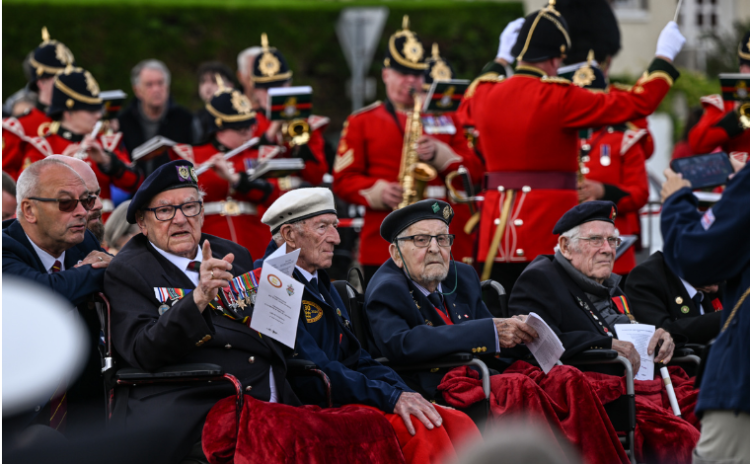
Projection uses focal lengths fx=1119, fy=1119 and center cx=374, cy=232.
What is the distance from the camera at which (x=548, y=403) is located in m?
5.11

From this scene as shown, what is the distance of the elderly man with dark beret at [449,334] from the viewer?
16.8 ft

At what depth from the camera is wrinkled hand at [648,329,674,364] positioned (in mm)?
5820

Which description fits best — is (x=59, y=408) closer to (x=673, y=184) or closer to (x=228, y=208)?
(x=673, y=184)

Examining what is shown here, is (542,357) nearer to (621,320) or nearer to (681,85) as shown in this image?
(621,320)

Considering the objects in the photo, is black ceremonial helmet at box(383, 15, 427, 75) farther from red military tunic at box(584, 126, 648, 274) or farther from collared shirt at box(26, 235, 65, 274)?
collared shirt at box(26, 235, 65, 274)

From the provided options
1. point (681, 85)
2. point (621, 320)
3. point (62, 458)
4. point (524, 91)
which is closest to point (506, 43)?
point (524, 91)

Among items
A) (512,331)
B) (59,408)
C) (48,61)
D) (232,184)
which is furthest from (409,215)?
(48,61)

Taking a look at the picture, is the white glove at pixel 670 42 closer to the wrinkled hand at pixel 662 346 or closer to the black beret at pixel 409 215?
the wrinkled hand at pixel 662 346

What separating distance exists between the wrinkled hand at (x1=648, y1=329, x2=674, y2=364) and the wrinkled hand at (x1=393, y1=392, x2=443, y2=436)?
152 cm

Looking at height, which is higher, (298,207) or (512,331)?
(298,207)

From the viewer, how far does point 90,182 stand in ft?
18.5

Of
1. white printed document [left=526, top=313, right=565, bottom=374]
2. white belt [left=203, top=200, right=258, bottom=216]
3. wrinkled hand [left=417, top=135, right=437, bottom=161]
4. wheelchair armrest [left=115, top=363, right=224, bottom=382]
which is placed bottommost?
white printed document [left=526, top=313, right=565, bottom=374]

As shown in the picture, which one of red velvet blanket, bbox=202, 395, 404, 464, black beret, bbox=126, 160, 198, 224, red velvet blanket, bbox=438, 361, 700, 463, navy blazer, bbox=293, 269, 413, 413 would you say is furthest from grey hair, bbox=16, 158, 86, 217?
red velvet blanket, bbox=438, 361, 700, 463

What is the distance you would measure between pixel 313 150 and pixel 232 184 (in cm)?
114
